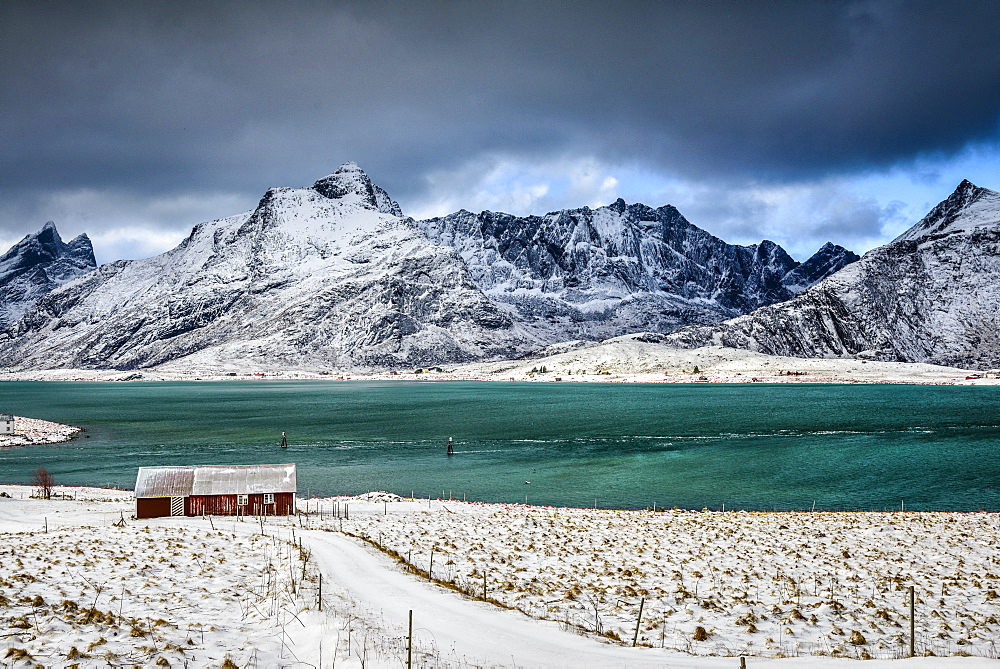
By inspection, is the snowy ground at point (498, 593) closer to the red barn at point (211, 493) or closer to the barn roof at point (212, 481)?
the red barn at point (211, 493)

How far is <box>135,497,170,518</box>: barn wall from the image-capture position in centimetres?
4319

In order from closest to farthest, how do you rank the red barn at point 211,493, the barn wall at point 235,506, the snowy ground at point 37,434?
the red barn at point 211,493 < the barn wall at point 235,506 < the snowy ground at point 37,434

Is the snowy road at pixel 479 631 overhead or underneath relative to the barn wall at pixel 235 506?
overhead

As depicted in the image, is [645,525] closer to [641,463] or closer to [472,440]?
[641,463]

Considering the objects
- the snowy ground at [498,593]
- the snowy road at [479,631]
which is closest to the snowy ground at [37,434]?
the snowy ground at [498,593]

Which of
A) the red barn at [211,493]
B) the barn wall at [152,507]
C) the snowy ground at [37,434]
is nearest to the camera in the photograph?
the barn wall at [152,507]

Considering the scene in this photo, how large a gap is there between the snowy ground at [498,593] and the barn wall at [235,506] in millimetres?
7001

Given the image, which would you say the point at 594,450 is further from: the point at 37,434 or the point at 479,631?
the point at 37,434

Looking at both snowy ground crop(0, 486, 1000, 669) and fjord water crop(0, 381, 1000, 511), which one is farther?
fjord water crop(0, 381, 1000, 511)

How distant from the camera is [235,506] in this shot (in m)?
44.9

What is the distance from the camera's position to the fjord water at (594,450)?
5781 centimetres

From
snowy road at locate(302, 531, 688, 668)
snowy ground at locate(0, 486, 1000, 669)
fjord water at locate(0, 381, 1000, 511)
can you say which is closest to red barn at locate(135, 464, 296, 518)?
snowy ground at locate(0, 486, 1000, 669)

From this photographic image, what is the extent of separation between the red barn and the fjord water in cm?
1351

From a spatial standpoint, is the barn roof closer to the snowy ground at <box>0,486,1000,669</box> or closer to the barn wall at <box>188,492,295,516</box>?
the barn wall at <box>188,492,295,516</box>
